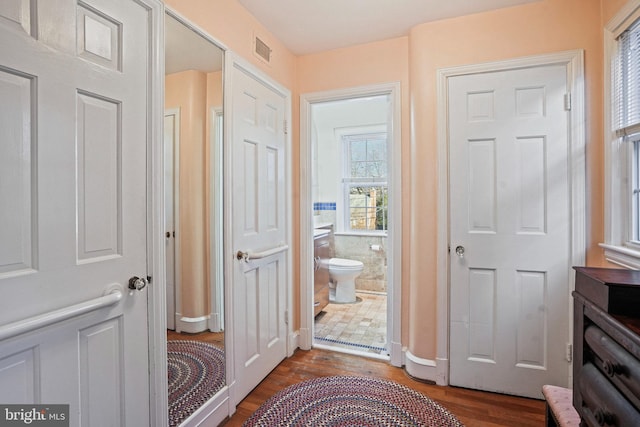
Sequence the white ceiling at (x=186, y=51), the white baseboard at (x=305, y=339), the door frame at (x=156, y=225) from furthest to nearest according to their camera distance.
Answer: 1. the white baseboard at (x=305, y=339)
2. the white ceiling at (x=186, y=51)
3. the door frame at (x=156, y=225)

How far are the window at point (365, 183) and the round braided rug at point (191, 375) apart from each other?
288 centimetres

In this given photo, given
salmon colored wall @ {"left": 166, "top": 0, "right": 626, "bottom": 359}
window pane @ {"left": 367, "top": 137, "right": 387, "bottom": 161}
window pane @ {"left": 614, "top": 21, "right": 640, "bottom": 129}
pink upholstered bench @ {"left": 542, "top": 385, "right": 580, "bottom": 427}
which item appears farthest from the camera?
window pane @ {"left": 367, "top": 137, "right": 387, "bottom": 161}

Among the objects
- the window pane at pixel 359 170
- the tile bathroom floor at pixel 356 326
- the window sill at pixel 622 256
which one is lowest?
the tile bathroom floor at pixel 356 326

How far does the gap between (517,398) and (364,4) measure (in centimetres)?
262

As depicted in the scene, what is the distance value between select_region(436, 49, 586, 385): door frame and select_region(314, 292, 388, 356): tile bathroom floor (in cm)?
67

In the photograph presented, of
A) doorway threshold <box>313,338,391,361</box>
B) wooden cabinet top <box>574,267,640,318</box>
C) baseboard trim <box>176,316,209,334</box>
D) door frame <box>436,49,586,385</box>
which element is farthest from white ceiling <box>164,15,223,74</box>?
doorway threshold <box>313,338,391,361</box>

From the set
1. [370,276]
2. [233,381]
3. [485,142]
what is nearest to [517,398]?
[485,142]

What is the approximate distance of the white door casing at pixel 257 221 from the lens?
1.78 meters

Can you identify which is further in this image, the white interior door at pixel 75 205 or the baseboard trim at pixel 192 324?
the baseboard trim at pixel 192 324

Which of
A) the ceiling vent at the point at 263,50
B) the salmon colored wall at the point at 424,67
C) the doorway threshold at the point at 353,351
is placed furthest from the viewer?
the doorway threshold at the point at 353,351

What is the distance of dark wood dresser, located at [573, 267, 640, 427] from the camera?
0.75m

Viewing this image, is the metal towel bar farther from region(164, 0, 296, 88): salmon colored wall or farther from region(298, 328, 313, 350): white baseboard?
region(298, 328, 313, 350): white baseboard

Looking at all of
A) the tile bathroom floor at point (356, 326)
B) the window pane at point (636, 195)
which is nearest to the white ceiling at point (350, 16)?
the window pane at point (636, 195)

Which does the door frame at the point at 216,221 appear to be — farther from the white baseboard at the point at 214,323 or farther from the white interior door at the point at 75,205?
the white interior door at the point at 75,205
